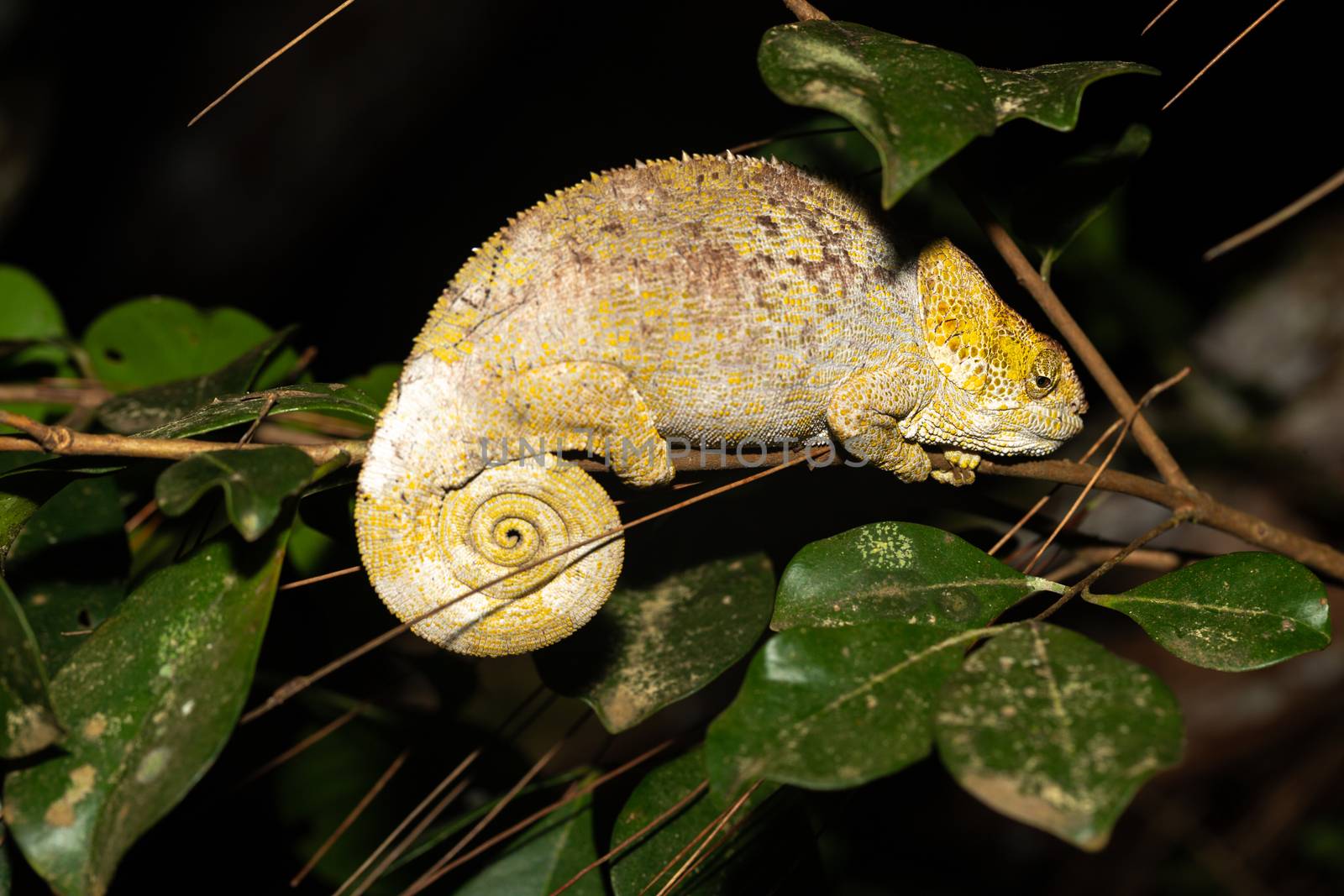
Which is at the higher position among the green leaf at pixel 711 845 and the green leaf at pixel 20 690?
the green leaf at pixel 20 690

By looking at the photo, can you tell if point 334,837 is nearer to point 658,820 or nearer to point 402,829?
point 402,829

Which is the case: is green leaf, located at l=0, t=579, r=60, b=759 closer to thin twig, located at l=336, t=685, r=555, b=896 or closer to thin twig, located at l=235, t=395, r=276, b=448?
thin twig, located at l=235, t=395, r=276, b=448

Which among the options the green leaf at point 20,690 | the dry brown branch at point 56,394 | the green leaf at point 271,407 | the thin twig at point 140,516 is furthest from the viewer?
the dry brown branch at point 56,394

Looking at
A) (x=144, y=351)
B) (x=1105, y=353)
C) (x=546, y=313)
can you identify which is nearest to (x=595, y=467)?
(x=546, y=313)

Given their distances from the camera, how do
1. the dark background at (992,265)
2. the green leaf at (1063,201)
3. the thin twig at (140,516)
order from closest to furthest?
the green leaf at (1063,201)
the thin twig at (140,516)
the dark background at (992,265)

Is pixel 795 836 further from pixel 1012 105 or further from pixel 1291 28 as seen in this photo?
pixel 1291 28

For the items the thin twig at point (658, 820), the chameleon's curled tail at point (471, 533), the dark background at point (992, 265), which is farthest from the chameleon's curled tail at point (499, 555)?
the dark background at point (992, 265)

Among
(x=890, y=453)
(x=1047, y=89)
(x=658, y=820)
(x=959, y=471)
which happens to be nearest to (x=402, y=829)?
(x=658, y=820)

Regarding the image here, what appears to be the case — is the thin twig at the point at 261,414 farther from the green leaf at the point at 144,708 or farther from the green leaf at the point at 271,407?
the green leaf at the point at 144,708
